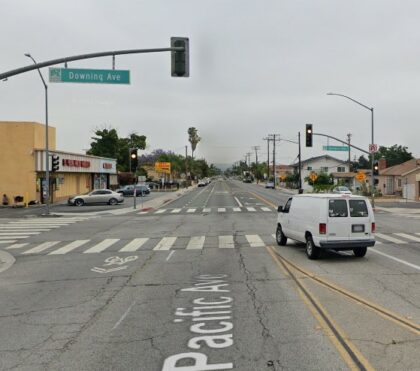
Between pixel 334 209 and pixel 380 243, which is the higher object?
pixel 334 209

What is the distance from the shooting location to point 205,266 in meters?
12.8

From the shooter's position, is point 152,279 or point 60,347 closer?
point 60,347

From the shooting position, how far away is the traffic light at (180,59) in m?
14.1

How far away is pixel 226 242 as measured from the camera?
1800 centimetres

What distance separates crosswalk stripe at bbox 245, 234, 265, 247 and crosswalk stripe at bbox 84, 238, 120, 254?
5.51 metres

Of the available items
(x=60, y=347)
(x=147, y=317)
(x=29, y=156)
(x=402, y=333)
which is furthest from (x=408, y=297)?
(x=29, y=156)

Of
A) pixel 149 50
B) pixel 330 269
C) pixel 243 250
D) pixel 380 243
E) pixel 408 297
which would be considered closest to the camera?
pixel 408 297

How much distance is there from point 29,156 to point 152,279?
34.2 metres

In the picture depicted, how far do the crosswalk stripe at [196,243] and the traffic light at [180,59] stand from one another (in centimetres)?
621

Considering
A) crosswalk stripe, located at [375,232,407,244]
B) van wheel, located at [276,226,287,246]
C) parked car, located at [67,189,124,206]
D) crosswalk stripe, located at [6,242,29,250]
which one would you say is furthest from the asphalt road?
parked car, located at [67,189,124,206]

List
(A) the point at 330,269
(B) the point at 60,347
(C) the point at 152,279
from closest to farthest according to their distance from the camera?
(B) the point at 60,347 → (C) the point at 152,279 → (A) the point at 330,269

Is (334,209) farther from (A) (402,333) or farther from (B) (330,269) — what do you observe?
→ (A) (402,333)

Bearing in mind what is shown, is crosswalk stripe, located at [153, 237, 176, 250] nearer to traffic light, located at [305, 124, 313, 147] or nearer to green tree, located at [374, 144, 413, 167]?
traffic light, located at [305, 124, 313, 147]

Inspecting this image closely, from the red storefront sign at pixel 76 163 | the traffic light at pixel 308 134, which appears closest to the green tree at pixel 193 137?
the red storefront sign at pixel 76 163
